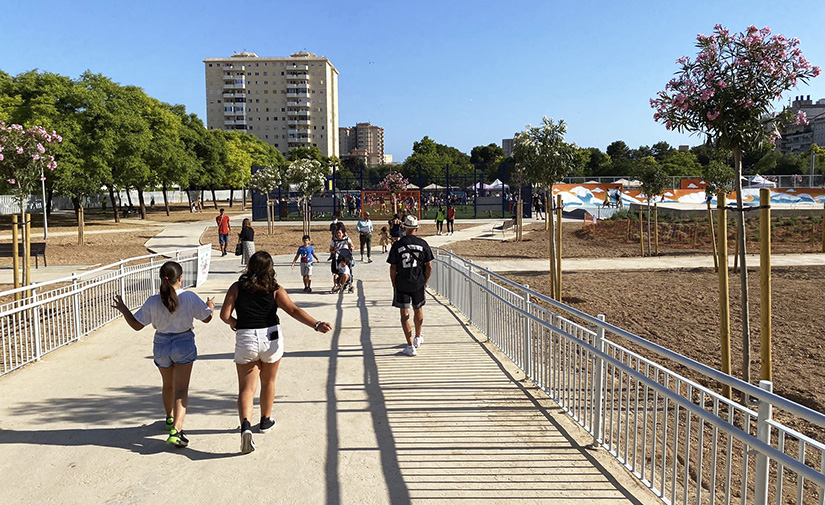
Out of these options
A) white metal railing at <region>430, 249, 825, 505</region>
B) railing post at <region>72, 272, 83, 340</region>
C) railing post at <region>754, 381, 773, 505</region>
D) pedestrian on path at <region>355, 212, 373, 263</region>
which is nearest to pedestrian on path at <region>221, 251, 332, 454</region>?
white metal railing at <region>430, 249, 825, 505</region>

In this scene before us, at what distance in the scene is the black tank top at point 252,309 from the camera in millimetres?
4729

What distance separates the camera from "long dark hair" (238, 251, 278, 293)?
470cm

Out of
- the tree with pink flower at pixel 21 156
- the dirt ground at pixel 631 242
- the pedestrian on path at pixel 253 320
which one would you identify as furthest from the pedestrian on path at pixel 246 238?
the pedestrian on path at pixel 253 320

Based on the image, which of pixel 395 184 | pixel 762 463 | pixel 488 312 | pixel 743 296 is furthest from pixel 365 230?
pixel 395 184

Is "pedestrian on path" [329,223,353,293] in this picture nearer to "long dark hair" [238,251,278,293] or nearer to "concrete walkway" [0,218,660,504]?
"concrete walkway" [0,218,660,504]

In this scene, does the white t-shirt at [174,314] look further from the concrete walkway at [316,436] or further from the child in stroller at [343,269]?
the child in stroller at [343,269]

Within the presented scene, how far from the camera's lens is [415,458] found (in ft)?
14.5

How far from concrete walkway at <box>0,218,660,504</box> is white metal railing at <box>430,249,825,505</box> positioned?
23 centimetres

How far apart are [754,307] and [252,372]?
354 inches

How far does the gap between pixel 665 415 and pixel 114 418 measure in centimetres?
436

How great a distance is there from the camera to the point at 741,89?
618cm

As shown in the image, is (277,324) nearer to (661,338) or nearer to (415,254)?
(415,254)

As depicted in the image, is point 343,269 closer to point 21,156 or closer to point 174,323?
point 21,156

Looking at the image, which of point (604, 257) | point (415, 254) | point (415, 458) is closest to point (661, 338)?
point (415, 254)
